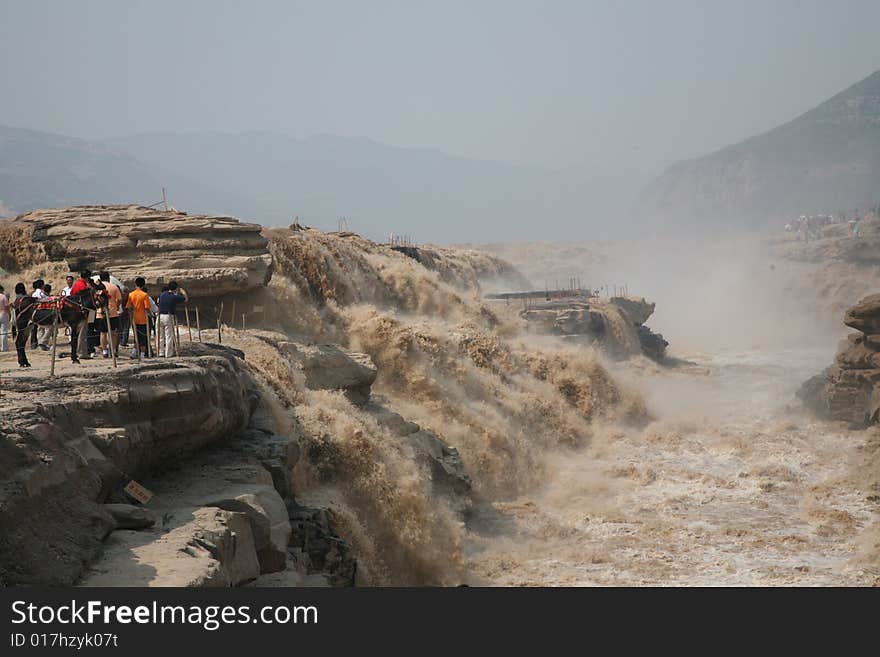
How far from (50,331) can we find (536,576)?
7.79 m

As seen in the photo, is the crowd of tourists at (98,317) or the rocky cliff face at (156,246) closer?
the crowd of tourists at (98,317)

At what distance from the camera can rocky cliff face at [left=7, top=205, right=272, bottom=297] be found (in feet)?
57.7

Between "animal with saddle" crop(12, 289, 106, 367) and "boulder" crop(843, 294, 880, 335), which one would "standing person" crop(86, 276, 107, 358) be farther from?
"boulder" crop(843, 294, 880, 335)

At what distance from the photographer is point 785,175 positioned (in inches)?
6698

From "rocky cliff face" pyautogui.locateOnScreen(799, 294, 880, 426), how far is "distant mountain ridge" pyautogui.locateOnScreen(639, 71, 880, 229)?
128029 millimetres

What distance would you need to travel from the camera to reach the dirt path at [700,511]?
15125mm

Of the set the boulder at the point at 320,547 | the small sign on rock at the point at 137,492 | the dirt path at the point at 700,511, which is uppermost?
the small sign on rock at the point at 137,492

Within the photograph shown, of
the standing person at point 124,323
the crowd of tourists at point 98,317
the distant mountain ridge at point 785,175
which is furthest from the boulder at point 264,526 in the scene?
the distant mountain ridge at point 785,175

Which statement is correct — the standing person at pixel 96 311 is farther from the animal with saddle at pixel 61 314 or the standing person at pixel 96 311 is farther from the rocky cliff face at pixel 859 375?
the rocky cliff face at pixel 859 375

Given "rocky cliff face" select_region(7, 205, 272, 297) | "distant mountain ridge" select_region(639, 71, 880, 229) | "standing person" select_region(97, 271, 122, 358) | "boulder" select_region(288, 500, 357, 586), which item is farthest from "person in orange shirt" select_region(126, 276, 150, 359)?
"distant mountain ridge" select_region(639, 71, 880, 229)

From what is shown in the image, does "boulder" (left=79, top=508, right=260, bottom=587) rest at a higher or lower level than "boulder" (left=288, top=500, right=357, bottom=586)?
higher

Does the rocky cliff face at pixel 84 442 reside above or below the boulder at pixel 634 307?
above

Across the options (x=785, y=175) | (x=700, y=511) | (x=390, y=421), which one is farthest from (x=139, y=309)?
(x=785, y=175)

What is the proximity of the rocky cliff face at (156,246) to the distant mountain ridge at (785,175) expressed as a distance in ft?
459
